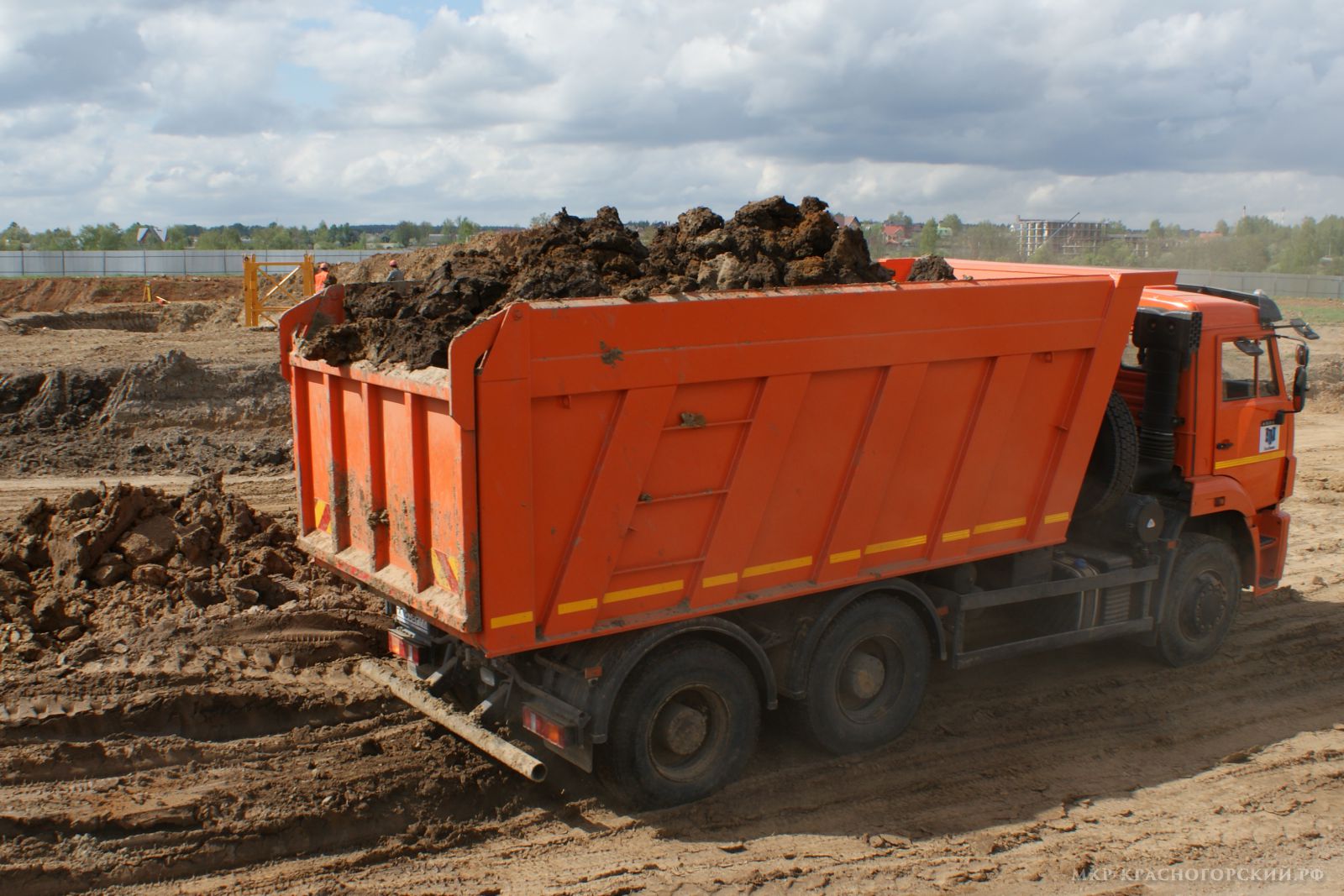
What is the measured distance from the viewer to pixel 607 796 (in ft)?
19.8

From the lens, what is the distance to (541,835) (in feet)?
18.7

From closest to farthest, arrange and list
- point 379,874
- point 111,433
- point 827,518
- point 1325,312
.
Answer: point 379,874
point 827,518
point 111,433
point 1325,312

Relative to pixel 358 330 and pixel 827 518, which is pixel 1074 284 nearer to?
pixel 827 518

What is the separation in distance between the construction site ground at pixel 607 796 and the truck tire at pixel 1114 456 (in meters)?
1.47

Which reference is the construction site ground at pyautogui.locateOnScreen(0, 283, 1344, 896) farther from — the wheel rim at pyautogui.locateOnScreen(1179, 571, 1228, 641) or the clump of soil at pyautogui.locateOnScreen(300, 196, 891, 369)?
the clump of soil at pyautogui.locateOnScreen(300, 196, 891, 369)

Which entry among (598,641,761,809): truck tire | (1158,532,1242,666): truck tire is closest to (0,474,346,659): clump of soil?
(598,641,761,809): truck tire

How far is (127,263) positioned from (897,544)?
51.8m

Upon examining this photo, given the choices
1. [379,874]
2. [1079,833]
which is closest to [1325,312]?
[1079,833]

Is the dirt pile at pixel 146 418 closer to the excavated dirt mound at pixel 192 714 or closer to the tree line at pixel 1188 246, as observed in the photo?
the excavated dirt mound at pixel 192 714

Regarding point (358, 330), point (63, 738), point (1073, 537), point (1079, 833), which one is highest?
point (358, 330)

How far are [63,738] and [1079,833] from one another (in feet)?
18.5

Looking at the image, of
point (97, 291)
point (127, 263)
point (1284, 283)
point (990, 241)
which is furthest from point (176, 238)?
point (1284, 283)

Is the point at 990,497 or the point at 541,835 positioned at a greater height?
the point at 990,497

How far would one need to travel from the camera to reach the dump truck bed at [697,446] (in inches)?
198
